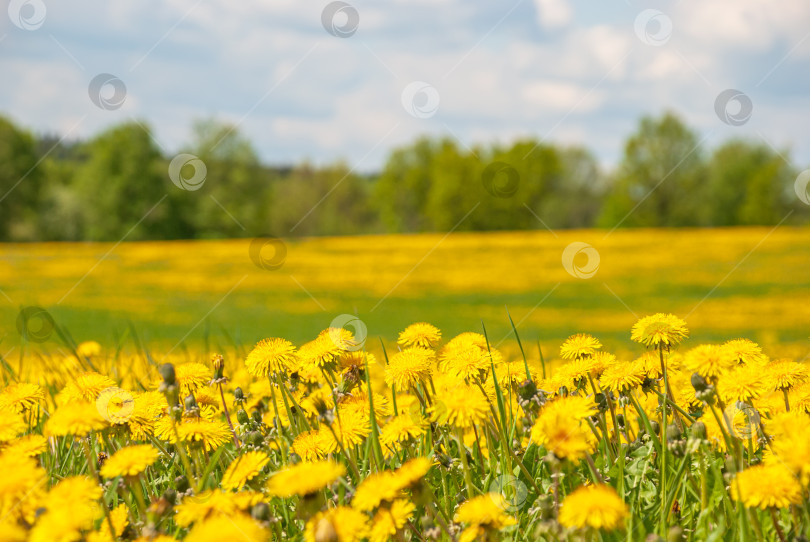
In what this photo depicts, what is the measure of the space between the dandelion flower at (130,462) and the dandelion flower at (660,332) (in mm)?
1343

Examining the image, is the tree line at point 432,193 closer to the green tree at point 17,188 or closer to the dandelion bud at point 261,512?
the green tree at point 17,188

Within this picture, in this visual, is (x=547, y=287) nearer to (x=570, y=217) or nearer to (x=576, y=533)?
(x=576, y=533)

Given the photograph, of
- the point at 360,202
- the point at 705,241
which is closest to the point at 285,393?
the point at 705,241

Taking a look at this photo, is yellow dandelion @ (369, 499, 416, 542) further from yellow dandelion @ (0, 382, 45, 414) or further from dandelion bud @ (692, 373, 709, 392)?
yellow dandelion @ (0, 382, 45, 414)

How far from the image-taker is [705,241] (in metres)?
27.7

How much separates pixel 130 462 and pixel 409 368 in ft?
2.57

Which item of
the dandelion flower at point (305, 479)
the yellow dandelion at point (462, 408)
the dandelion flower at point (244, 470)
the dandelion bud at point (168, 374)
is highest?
the dandelion bud at point (168, 374)

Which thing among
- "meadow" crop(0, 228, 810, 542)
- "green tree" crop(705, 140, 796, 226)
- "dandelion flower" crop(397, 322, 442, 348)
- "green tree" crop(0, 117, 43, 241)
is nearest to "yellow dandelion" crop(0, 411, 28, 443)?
"meadow" crop(0, 228, 810, 542)

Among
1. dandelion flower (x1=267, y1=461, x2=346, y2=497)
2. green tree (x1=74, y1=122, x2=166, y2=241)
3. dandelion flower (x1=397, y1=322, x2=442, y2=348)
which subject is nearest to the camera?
dandelion flower (x1=267, y1=461, x2=346, y2=497)

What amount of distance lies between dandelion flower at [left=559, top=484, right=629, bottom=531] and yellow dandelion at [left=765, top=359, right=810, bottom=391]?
968mm

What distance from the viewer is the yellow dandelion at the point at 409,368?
201 centimetres

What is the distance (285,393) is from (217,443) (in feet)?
1.07

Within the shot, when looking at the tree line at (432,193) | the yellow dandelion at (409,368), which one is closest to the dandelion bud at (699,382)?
the yellow dandelion at (409,368)

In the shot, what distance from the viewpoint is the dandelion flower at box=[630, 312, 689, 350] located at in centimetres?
204
